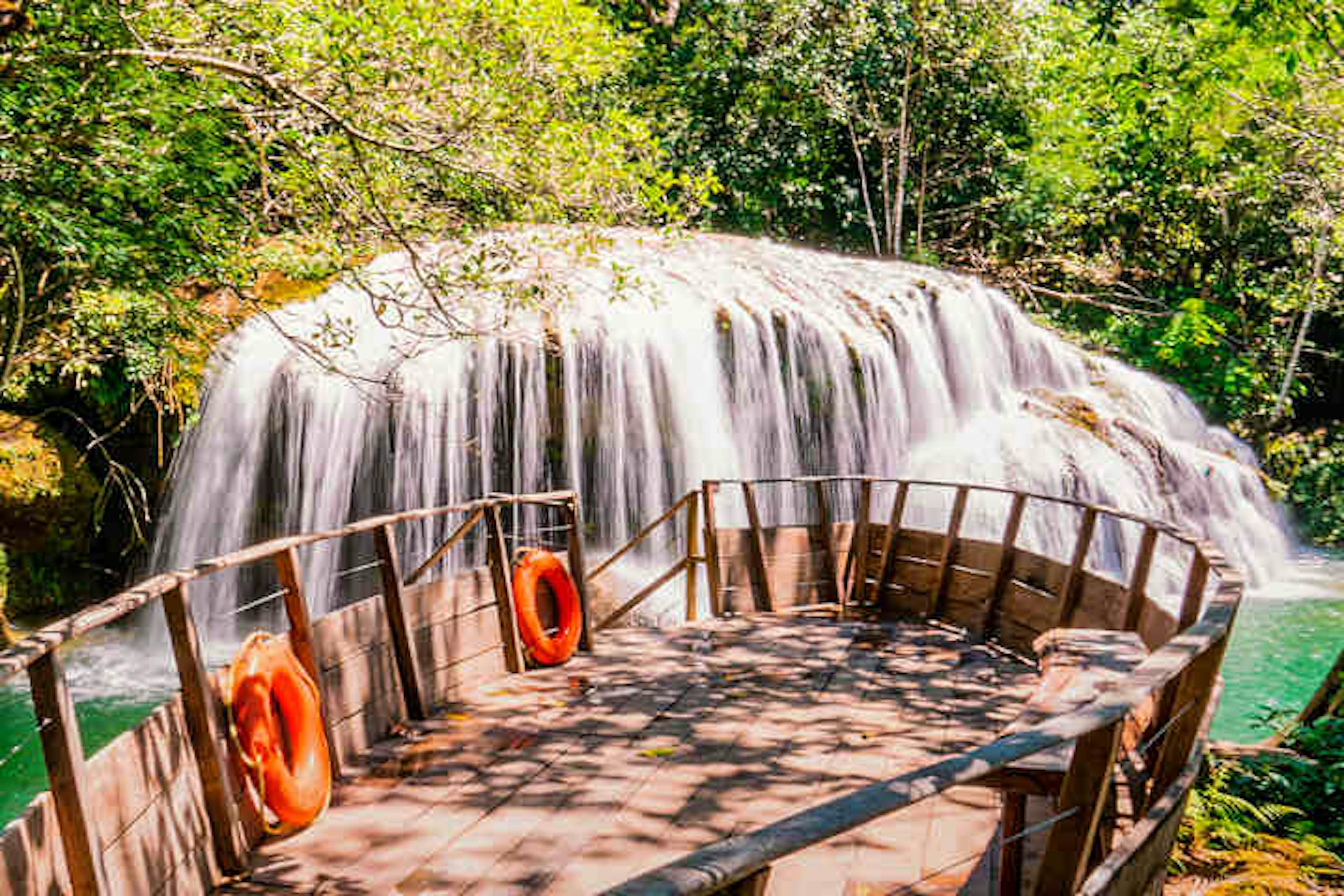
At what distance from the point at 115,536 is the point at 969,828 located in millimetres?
13935

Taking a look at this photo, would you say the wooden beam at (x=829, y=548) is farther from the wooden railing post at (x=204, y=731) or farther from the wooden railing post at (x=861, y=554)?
the wooden railing post at (x=204, y=731)

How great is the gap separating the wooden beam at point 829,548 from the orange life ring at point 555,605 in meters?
3.05

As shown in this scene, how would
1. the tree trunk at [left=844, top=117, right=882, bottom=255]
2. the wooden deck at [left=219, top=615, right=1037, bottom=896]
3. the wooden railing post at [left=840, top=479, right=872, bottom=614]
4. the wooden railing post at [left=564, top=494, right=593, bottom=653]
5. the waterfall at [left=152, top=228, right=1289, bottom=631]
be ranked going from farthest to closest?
the tree trunk at [left=844, top=117, right=882, bottom=255] < the waterfall at [left=152, top=228, right=1289, bottom=631] < the wooden railing post at [left=840, top=479, right=872, bottom=614] < the wooden railing post at [left=564, top=494, right=593, bottom=653] < the wooden deck at [left=219, top=615, right=1037, bottom=896]

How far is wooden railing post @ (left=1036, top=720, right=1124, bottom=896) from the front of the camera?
2436mm

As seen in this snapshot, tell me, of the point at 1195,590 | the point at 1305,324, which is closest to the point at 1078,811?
the point at 1195,590

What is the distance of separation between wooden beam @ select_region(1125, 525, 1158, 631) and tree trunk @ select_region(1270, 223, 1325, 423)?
56.8 feet

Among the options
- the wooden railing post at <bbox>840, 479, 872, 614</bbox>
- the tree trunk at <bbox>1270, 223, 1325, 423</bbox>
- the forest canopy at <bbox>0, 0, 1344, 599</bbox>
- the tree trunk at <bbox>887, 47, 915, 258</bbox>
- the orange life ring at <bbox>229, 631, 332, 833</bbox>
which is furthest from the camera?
the tree trunk at <bbox>887, 47, 915, 258</bbox>

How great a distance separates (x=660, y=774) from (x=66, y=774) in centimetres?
278

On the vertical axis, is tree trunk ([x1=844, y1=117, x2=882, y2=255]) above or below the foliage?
above

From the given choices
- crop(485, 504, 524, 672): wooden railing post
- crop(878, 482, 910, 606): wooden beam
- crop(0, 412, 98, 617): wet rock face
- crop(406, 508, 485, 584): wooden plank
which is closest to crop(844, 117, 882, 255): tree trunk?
crop(878, 482, 910, 606): wooden beam

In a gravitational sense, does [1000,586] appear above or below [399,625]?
below

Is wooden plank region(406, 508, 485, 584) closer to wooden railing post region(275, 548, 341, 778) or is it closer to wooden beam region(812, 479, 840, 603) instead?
wooden railing post region(275, 548, 341, 778)

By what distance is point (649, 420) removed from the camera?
46.5 feet

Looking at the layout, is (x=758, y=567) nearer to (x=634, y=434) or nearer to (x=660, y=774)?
(x=660, y=774)
